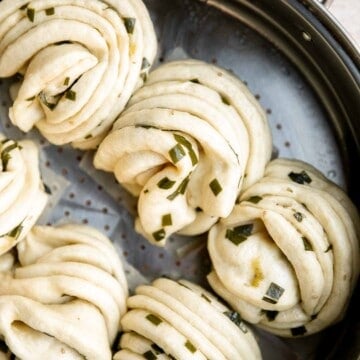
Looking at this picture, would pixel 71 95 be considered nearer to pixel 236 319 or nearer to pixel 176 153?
pixel 176 153

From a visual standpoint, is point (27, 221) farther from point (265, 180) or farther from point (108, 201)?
point (265, 180)

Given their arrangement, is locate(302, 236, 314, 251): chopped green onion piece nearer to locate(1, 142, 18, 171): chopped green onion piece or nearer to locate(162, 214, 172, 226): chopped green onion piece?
locate(162, 214, 172, 226): chopped green onion piece

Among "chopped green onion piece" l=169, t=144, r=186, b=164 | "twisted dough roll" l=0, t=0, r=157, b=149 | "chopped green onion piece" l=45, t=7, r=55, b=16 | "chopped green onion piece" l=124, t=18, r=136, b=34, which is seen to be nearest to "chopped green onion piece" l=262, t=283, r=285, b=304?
"chopped green onion piece" l=169, t=144, r=186, b=164

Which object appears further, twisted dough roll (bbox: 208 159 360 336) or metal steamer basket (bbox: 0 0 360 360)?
metal steamer basket (bbox: 0 0 360 360)

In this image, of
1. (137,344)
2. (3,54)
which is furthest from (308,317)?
(3,54)

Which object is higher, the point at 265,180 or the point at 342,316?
the point at 265,180

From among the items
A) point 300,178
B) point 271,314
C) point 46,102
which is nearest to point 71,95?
point 46,102
